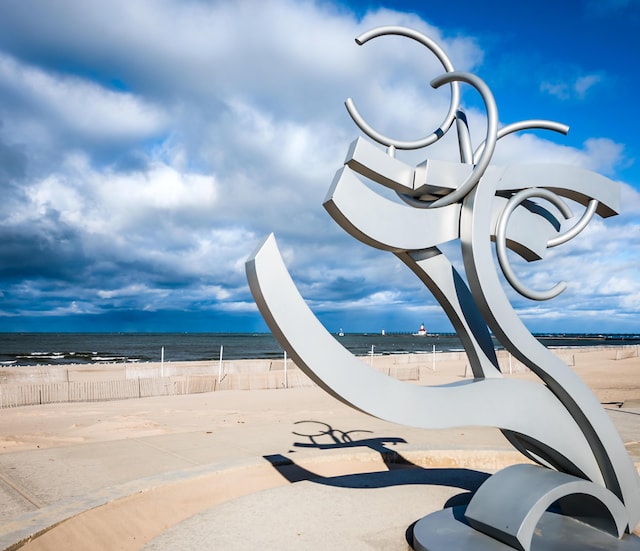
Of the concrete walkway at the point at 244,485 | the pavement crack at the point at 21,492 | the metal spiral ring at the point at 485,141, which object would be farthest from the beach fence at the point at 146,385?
the metal spiral ring at the point at 485,141

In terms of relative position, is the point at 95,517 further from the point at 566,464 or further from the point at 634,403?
the point at 634,403

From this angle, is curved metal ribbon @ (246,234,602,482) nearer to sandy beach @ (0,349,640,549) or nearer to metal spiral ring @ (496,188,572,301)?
metal spiral ring @ (496,188,572,301)

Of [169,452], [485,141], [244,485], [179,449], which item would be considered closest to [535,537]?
[485,141]

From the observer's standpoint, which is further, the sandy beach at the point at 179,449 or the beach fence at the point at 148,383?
the beach fence at the point at 148,383

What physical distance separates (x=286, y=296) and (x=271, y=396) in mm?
16934

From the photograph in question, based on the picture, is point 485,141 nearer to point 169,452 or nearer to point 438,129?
point 438,129

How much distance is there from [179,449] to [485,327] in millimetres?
7382

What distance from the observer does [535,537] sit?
214 inches

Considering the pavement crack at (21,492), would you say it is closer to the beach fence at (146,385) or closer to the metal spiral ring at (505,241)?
the metal spiral ring at (505,241)

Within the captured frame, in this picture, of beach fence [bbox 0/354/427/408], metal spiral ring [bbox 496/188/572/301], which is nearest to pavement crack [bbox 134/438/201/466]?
metal spiral ring [bbox 496/188/572/301]

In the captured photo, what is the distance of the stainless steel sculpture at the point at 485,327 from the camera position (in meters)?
4.94

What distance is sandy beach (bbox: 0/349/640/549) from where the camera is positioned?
6578 mm

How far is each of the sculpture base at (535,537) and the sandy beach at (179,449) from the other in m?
0.66

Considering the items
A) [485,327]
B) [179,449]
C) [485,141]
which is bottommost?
[179,449]
